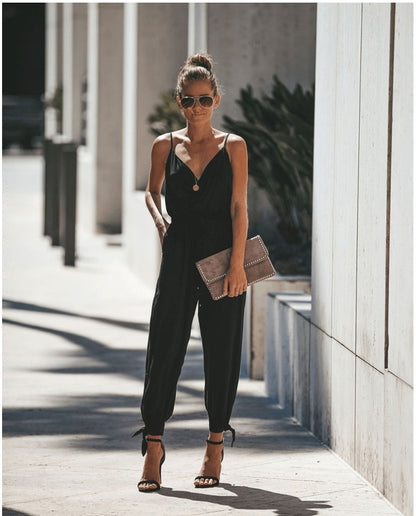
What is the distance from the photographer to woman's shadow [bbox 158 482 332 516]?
4.77 metres

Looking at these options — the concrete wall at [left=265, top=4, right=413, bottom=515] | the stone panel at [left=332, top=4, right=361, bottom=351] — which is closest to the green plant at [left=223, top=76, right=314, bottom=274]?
the concrete wall at [left=265, top=4, right=413, bottom=515]

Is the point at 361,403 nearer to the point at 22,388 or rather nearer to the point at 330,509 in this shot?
the point at 330,509

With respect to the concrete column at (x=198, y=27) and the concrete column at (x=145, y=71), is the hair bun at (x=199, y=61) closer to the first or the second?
the concrete column at (x=198, y=27)

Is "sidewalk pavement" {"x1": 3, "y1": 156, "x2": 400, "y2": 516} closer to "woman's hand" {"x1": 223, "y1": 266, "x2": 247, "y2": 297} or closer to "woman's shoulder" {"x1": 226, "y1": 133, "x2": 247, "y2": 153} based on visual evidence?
"woman's hand" {"x1": 223, "y1": 266, "x2": 247, "y2": 297}

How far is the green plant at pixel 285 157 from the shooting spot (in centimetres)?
898

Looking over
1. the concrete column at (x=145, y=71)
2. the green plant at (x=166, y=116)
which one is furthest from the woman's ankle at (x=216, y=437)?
the concrete column at (x=145, y=71)

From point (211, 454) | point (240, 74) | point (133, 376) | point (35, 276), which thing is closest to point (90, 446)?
point (211, 454)

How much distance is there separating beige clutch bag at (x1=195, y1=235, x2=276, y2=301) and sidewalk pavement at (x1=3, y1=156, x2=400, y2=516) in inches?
34.7

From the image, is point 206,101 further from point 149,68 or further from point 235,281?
point 149,68

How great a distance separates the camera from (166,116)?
12.9 metres

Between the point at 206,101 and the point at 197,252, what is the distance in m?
0.62

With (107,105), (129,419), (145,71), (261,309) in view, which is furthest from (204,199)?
(107,105)

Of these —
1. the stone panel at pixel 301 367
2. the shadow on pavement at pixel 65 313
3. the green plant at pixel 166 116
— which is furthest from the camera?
the green plant at pixel 166 116

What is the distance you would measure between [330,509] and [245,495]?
0.39 m
